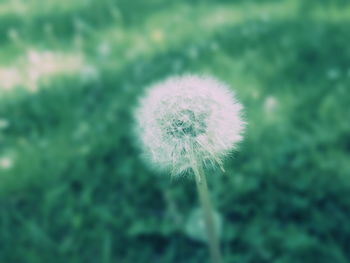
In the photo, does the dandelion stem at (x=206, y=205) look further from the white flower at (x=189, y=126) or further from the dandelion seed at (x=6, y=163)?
the dandelion seed at (x=6, y=163)

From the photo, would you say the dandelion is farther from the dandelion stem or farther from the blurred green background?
the blurred green background

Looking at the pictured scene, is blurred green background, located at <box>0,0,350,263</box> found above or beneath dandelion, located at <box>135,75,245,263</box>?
above

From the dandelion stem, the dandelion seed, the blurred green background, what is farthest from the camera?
the dandelion seed

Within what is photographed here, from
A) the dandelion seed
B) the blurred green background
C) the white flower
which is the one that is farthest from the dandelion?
the dandelion seed

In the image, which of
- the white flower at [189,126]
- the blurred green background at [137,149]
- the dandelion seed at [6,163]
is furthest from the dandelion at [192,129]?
the dandelion seed at [6,163]

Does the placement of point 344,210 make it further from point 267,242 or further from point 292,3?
point 292,3

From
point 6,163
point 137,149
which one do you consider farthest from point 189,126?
point 6,163

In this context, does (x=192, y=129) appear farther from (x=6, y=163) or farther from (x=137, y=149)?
(x=6, y=163)
